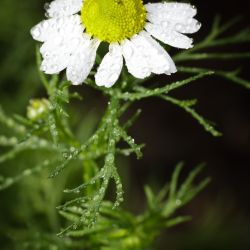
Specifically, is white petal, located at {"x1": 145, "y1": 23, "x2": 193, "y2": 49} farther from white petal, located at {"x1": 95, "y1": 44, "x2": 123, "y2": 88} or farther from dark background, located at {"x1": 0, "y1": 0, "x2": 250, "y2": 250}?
dark background, located at {"x1": 0, "y1": 0, "x2": 250, "y2": 250}

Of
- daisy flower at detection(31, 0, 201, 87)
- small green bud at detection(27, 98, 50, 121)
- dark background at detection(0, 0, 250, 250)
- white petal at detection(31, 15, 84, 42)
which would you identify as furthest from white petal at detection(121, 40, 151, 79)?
dark background at detection(0, 0, 250, 250)

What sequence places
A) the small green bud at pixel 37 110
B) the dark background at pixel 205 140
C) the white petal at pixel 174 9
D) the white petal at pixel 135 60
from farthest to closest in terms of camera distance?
1. the dark background at pixel 205 140
2. the small green bud at pixel 37 110
3. the white petal at pixel 174 9
4. the white petal at pixel 135 60

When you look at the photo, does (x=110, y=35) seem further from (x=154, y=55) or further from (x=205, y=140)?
(x=205, y=140)

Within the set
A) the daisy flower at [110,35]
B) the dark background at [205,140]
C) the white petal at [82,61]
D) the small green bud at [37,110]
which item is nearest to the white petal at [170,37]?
the daisy flower at [110,35]

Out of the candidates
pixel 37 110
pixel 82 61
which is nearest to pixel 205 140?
pixel 37 110

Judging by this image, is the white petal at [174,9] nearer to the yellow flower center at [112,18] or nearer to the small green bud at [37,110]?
the yellow flower center at [112,18]

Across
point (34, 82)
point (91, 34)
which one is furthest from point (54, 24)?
point (34, 82)

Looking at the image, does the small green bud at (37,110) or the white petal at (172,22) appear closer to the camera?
the white petal at (172,22)
